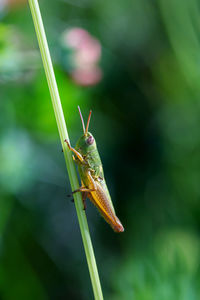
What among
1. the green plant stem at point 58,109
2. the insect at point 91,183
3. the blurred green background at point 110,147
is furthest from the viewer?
the blurred green background at point 110,147

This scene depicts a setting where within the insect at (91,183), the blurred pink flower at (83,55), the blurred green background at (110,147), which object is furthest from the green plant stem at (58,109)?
the blurred pink flower at (83,55)

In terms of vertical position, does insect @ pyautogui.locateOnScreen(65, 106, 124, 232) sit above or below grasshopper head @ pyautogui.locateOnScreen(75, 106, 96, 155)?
below

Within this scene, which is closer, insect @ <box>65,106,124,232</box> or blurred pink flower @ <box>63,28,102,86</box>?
insect @ <box>65,106,124,232</box>

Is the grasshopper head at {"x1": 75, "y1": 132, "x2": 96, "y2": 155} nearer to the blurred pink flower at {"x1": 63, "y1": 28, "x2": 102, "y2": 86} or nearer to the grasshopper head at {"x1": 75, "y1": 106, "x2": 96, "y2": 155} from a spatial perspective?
the grasshopper head at {"x1": 75, "y1": 106, "x2": 96, "y2": 155}

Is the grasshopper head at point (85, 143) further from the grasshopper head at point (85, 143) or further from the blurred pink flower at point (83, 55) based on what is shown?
the blurred pink flower at point (83, 55)

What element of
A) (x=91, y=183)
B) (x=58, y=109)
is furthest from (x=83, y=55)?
(x=58, y=109)

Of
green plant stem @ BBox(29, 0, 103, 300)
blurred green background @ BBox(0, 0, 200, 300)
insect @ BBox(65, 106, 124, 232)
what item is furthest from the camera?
blurred green background @ BBox(0, 0, 200, 300)

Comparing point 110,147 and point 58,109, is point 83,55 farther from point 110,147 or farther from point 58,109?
point 58,109

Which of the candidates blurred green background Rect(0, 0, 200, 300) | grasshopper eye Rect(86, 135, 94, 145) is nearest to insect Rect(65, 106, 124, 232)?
grasshopper eye Rect(86, 135, 94, 145)
